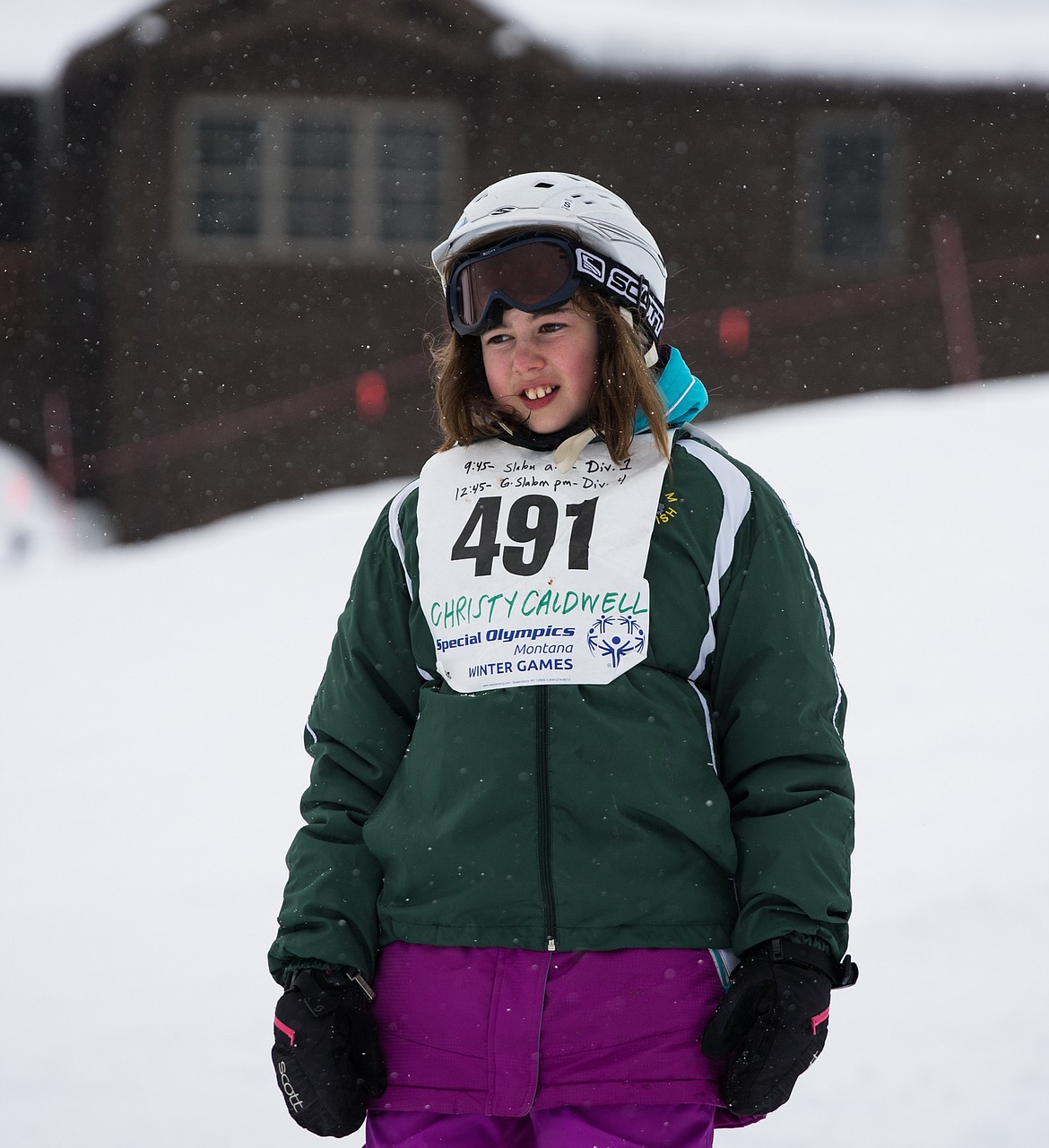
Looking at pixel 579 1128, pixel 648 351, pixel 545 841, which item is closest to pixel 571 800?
pixel 545 841

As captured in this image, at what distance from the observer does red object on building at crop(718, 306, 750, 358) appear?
14.8 m

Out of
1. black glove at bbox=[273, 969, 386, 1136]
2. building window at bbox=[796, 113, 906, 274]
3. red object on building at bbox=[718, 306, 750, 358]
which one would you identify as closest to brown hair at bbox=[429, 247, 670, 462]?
black glove at bbox=[273, 969, 386, 1136]

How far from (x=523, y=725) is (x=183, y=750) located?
17.2 feet

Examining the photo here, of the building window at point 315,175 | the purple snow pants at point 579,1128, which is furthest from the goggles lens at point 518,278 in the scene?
the building window at point 315,175

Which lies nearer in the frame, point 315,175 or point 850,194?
point 315,175

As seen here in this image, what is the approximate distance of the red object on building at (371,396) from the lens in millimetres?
14516

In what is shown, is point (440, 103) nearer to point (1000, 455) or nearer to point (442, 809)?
point (1000, 455)

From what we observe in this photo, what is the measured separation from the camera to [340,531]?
10844mm

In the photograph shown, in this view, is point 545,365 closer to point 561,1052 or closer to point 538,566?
point 538,566

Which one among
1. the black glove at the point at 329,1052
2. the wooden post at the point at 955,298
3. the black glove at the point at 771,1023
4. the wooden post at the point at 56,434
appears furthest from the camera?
the wooden post at the point at 955,298

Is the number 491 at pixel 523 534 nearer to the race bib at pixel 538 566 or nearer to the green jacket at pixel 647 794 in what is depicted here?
the race bib at pixel 538 566

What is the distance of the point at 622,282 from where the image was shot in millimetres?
2404

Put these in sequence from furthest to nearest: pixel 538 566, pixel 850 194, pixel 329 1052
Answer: pixel 850 194 → pixel 538 566 → pixel 329 1052

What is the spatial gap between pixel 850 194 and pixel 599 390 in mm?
13624
